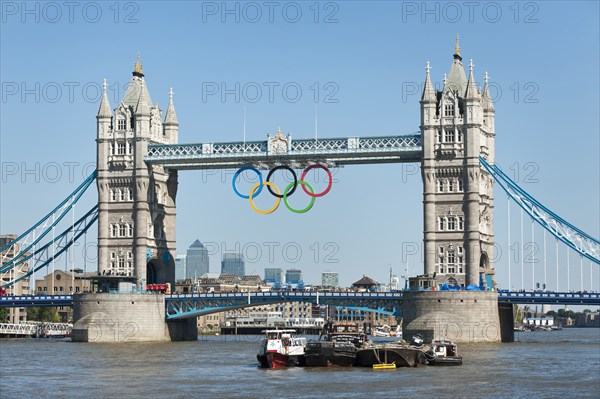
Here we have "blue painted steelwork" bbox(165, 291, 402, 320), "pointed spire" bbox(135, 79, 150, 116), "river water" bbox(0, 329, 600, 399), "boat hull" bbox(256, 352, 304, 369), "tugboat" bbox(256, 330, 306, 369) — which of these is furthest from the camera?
"pointed spire" bbox(135, 79, 150, 116)

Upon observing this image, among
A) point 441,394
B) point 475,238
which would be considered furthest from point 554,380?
point 475,238

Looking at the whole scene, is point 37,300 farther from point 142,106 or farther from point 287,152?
point 287,152

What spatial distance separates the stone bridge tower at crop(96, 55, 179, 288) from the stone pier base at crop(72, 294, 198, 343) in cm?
573

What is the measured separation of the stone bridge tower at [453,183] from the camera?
150 meters

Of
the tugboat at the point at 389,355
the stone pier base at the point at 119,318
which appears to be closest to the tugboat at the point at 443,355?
the tugboat at the point at 389,355

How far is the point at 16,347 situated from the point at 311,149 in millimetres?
38395

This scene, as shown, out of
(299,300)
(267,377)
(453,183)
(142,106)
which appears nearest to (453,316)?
(453,183)

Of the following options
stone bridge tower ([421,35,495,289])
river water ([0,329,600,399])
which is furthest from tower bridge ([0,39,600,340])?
river water ([0,329,600,399])

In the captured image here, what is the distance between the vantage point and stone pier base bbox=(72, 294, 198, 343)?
15312 cm

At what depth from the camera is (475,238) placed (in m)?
150

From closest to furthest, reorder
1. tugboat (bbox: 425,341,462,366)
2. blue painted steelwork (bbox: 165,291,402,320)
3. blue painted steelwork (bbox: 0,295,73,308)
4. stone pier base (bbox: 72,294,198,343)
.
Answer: tugboat (bbox: 425,341,462,366), blue painted steelwork (bbox: 165,291,402,320), stone pier base (bbox: 72,294,198,343), blue painted steelwork (bbox: 0,295,73,308)

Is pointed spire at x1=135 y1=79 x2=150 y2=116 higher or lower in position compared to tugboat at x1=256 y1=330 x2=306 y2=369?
higher

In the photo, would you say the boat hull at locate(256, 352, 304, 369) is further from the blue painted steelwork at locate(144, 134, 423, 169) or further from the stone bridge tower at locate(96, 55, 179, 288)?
the stone bridge tower at locate(96, 55, 179, 288)

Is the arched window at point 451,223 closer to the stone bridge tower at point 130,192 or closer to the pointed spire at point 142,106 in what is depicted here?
the stone bridge tower at point 130,192
